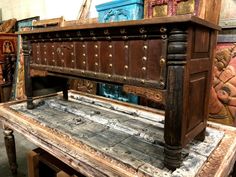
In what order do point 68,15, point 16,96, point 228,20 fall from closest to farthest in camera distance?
point 228,20 → point 68,15 → point 16,96

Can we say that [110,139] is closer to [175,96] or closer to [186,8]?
[175,96]

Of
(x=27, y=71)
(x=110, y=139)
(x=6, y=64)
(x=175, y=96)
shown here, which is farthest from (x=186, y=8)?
(x=6, y=64)

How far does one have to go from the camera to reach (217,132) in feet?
4.61

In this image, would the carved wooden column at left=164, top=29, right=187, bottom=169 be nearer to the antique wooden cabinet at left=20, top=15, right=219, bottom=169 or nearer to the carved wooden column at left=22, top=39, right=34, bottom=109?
the antique wooden cabinet at left=20, top=15, right=219, bottom=169

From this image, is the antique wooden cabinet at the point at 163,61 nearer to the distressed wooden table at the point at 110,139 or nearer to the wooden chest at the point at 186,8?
the distressed wooden table at the point at 110,139

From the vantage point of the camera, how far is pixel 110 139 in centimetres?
133

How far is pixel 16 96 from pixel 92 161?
3097mm

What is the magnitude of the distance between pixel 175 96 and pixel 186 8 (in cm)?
111

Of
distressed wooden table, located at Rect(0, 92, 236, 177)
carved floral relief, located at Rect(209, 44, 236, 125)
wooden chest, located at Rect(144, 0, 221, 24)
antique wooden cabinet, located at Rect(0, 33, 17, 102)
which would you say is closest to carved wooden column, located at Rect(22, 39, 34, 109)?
distressed wooden table, located at Rect(0, 92, 236, 177)

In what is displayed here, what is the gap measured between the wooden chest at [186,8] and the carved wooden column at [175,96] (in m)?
0.92

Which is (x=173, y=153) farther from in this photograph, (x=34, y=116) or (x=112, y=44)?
(x=34, y=116)

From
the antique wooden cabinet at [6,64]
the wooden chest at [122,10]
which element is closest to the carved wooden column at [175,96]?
the wooden chest at [122,10]

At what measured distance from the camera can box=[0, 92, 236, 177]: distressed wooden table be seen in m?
1.03

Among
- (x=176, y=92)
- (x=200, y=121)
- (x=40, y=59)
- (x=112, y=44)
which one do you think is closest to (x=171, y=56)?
(x=176, y=92)
